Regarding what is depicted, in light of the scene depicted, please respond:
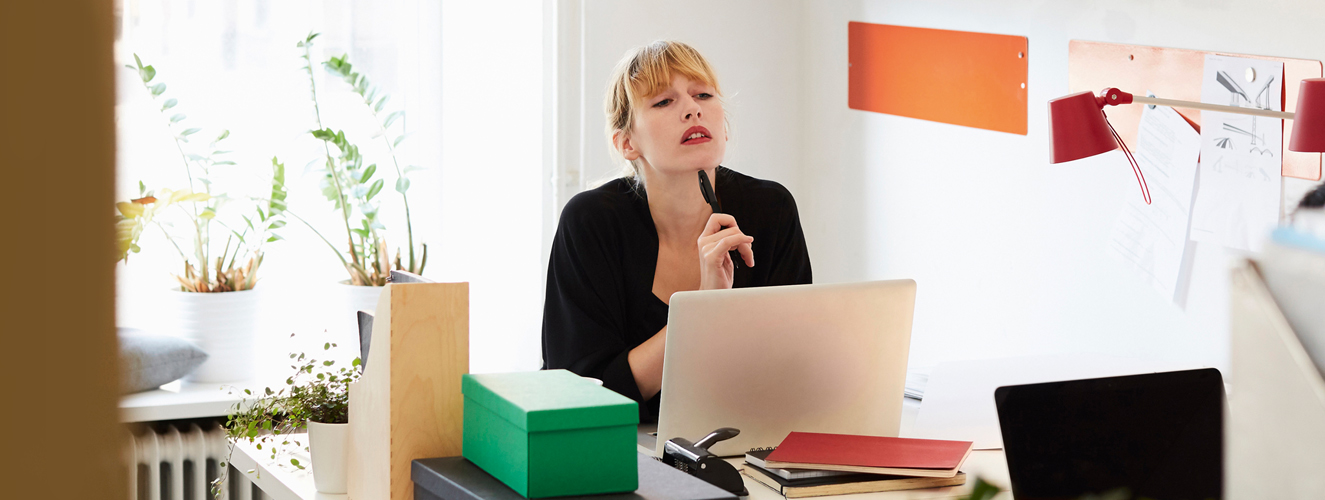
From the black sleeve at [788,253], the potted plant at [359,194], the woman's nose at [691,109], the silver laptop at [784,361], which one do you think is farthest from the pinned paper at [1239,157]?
the potted plant at [359,194]

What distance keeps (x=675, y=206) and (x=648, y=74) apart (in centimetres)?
25

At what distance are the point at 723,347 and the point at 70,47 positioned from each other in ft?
3.88

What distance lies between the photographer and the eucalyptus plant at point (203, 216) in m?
2.65

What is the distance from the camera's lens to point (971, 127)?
2695mm

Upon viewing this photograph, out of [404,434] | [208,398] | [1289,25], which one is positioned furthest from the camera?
[208,398]

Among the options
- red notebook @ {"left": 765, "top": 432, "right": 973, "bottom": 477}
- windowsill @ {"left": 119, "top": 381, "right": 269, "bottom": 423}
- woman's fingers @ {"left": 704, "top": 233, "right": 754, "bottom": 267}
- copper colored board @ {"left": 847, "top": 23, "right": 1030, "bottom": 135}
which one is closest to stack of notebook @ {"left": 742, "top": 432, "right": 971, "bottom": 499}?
red notebook @ {"left": 765, "top": 432, "right": 973, "bottom": 477}

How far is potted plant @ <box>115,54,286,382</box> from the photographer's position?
266 cm

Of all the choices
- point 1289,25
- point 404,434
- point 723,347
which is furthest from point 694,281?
point 1289,25

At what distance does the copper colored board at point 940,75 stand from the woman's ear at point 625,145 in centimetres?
108

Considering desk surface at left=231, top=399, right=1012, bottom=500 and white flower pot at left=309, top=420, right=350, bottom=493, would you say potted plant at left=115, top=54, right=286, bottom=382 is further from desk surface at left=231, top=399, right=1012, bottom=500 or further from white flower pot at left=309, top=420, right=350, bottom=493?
white flower pot at left=309, top=420, right=350, bottom=493

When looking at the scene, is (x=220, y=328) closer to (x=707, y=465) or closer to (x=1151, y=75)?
(x=707, y=465)

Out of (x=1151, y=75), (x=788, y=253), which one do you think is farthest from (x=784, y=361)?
(x=1151, y=75)

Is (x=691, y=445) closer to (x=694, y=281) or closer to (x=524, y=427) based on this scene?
(x=524, y=427)

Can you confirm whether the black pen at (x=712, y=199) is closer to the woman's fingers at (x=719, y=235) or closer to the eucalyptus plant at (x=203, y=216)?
the woman's fingers at (x=719, y=235)
